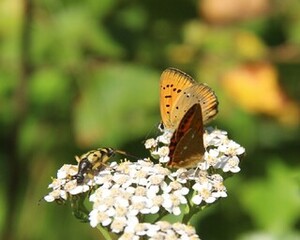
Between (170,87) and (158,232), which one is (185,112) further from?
(158,232)

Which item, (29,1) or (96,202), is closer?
(96,202)

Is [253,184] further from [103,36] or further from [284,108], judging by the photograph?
[103,36]

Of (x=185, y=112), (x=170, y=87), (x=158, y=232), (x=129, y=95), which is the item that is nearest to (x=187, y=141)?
(x=185, y=112)

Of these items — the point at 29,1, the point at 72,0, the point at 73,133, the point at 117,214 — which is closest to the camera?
the point at 117,214

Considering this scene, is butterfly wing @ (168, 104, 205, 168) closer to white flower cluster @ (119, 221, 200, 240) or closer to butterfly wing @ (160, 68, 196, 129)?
butterfly wing @ (160, 68, 196, 129)

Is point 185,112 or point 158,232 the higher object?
point 185,112

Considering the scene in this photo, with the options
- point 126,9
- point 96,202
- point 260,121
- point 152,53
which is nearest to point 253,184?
point 260,121
